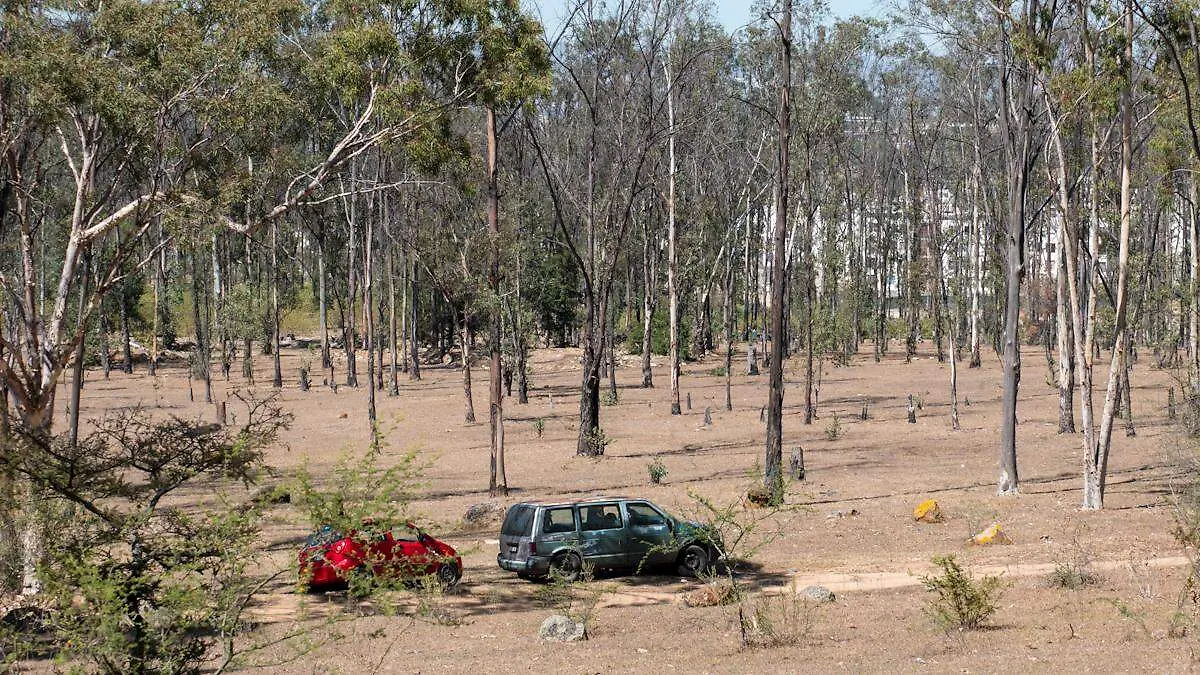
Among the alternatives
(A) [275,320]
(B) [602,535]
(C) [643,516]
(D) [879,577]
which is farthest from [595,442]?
(A) [275,320]

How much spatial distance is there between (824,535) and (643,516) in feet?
17.1

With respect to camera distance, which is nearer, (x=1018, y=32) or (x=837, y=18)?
(x=1018, y=32)

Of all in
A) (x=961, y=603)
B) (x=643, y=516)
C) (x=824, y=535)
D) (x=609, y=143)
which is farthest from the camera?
(x=609, y=143)

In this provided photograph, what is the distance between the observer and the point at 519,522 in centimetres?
1825

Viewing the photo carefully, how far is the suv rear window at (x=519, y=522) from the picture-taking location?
59.3 ft

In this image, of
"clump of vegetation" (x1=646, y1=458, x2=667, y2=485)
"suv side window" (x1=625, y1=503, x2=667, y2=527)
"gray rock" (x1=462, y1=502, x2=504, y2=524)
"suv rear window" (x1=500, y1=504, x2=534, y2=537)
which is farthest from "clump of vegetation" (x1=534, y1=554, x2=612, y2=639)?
"clump of vegetation" (x1=646, y1=458, x2=667, y2=485)

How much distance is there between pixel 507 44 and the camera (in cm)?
2616

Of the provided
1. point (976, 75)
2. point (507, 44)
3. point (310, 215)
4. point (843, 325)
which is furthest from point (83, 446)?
point (310, 215)

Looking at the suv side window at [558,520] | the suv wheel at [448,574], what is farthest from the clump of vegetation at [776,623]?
the suv wheel at [448,574]

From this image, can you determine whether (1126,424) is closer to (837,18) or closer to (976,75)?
(976,75)

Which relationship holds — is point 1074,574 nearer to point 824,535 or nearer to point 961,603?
point 961,603

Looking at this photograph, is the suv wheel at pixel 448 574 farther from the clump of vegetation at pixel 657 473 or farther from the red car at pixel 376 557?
the clump of vegetation at pixel 657 473

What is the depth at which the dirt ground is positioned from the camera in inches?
540

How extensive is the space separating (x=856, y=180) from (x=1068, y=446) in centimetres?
5359
